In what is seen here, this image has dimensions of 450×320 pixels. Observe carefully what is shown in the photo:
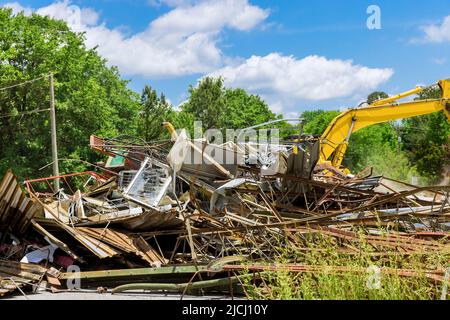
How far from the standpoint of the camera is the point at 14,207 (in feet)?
24.6

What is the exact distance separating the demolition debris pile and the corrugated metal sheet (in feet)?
0.04

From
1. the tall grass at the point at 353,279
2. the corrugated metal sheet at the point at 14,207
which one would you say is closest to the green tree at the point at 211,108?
the corrugated metal sheet at the point at 14,207

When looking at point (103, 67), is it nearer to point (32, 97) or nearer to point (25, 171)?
point (32, 97)

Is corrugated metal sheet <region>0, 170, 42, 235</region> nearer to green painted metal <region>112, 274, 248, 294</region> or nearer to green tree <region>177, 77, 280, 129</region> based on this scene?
green painted metal <region>112, 274, 248, 294</region>

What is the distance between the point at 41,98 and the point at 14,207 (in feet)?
83.4

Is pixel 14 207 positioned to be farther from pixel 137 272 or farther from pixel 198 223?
pixel 198 223

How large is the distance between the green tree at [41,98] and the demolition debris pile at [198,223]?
2212cm

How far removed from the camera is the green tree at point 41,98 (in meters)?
30.5

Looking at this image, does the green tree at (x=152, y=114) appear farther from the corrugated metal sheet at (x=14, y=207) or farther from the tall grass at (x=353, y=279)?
the tall grass at (x=353, y=279)

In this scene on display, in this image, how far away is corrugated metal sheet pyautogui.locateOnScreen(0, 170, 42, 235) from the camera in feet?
23.8

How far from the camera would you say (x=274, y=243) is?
6637mm

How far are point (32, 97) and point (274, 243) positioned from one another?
2775 cm

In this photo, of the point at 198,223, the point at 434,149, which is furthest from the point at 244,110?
the point at 198,223
